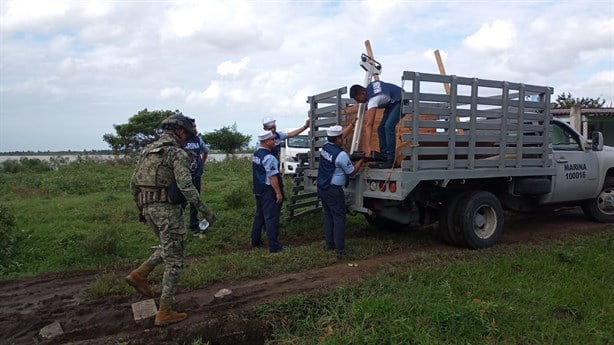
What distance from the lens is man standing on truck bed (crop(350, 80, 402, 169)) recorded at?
6.42 metres

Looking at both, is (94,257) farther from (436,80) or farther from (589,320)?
(589,320)

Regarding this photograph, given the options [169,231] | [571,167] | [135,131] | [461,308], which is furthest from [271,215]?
[135,131]

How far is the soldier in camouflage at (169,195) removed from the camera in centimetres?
436

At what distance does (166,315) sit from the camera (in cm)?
429

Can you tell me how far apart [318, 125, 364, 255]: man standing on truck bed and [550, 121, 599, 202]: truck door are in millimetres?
3344

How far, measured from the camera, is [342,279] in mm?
5207

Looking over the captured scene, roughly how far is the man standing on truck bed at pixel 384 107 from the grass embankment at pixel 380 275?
129cm

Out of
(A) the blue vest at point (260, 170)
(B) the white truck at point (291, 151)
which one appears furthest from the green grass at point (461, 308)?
(B) the white truck at point (291, 151)

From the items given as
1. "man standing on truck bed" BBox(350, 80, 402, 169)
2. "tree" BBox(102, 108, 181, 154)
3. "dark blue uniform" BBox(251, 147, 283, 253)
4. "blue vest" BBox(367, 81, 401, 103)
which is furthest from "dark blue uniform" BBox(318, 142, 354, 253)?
"tree" BBox(102, 108, 181, 154)

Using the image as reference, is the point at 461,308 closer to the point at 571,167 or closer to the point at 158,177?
the point at 158,177

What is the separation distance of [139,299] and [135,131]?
27.8m

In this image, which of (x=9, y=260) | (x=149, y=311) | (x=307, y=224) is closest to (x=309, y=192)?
(x=307, y=224)

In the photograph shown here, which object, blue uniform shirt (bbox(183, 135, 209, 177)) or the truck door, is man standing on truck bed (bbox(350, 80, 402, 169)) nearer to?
blue uniform shirt (bbox(183, 135, 209, 177))

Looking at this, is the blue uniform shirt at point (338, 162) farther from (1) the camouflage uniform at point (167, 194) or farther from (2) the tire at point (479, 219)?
(1) the camouflage uniform at point (167, 194)
